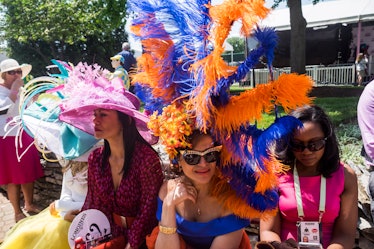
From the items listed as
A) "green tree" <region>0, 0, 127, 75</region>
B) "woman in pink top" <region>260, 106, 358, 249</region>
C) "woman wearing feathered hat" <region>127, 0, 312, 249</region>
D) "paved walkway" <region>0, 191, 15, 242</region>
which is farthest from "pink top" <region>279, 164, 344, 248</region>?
"green tree" <region>0, 0, 127, 75</region>

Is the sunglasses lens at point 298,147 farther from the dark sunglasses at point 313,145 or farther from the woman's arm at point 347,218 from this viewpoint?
the woman's arm at point 347,218

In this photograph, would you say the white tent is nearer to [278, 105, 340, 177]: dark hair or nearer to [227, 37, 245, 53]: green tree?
[227, 37, 245, 53]: green tree

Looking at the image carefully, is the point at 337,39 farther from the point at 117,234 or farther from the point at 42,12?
the point at 117,234

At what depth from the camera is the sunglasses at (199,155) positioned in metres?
1.77

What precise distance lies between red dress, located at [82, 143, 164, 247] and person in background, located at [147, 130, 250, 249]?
0.17 m

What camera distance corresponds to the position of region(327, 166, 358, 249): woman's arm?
6.77ft

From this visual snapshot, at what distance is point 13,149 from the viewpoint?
423 cm

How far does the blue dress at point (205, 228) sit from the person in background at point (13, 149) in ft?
9.43

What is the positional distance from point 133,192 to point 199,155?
2.39 feet

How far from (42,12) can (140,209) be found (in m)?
14.7

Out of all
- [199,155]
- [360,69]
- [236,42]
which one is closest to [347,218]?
[199,155]

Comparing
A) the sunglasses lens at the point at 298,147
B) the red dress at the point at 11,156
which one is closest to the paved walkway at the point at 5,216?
the red dress at the point at 11,156

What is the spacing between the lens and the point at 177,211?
2023mm

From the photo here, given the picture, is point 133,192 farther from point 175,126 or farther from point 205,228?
point 175,126
